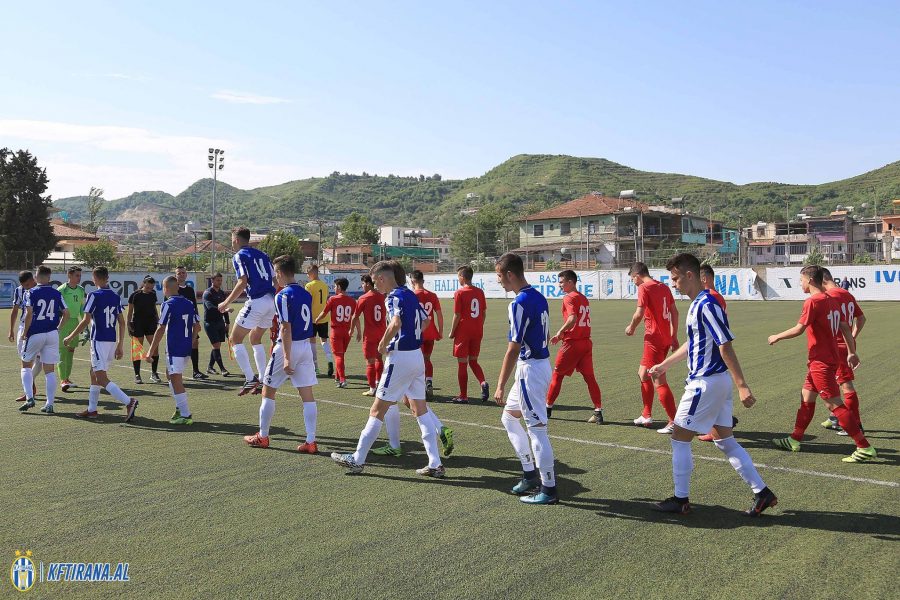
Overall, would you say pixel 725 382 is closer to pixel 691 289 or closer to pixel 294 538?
pixel 691 289

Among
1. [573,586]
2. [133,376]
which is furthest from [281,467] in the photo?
[133,376]

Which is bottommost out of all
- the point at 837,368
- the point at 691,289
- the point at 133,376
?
the point at 133,376

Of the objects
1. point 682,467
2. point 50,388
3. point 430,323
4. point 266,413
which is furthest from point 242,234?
point 682,467

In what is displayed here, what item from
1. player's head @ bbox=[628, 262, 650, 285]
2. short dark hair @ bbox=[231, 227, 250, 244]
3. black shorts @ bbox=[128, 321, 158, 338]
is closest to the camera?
short dark hair @ bbox=[231, 227, 250, 244]

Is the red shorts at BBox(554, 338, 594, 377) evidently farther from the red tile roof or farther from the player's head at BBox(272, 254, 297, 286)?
the red tile roof

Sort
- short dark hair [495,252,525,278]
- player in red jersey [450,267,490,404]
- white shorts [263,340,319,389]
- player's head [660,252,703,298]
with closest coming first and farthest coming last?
player's head [660,252,703,298], short dark hair [495,252,525,278], white shorts [263,340,319,389], player in red jersey [450,267,490,404]

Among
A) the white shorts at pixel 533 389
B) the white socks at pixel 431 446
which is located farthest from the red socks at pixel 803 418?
the white socks at pixel 431 446

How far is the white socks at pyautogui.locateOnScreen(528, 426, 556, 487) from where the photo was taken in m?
5.74

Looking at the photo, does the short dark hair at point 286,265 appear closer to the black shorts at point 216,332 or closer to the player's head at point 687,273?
the player's head at point 687,273

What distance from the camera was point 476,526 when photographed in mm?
5305

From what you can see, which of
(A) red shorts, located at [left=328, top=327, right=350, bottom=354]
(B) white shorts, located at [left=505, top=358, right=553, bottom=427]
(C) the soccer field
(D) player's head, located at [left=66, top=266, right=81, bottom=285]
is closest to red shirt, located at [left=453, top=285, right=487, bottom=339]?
(C) the soccer field

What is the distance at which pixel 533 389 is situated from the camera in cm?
577

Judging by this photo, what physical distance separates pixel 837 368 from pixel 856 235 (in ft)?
334

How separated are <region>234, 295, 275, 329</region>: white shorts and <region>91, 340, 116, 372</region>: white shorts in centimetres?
205
